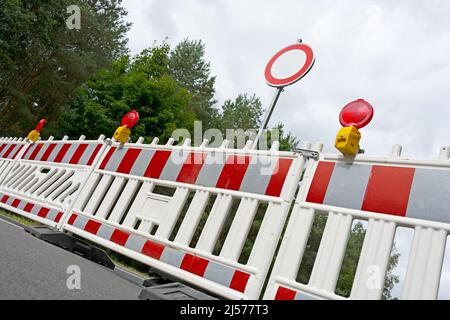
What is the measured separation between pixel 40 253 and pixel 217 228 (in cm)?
158

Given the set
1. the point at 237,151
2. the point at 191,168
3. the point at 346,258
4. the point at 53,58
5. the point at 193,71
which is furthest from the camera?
the point at 193,71

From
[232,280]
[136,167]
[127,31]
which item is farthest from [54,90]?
[232,280]

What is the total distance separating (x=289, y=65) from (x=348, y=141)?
1.78 metres

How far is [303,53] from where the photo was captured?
402 centimetres

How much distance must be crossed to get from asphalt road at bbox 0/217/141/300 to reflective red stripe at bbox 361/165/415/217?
1.84 metres

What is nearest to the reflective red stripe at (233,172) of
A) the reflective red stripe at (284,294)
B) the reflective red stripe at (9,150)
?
the reflective red stripe at (284,294)

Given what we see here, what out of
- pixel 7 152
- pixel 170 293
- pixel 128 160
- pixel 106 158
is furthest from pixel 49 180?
pixel 170 293

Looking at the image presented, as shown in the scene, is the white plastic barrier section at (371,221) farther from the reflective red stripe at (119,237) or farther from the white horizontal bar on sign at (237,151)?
the reflective red stripe at (119,237)

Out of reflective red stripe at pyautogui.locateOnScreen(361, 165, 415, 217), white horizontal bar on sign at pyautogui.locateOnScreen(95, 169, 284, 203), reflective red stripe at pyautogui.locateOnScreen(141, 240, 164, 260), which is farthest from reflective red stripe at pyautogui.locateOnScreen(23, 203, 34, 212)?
reflective red stripe at pyautogui.locateOnScreen(361, 165, 415, 217)

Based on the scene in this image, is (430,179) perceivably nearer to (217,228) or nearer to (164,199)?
(217,228)

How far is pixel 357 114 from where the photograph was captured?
291 centimetres

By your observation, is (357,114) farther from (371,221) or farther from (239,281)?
(239,281)

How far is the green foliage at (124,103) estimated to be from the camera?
1623cm

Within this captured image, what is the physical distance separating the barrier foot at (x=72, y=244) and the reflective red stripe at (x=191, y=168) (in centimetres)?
121
